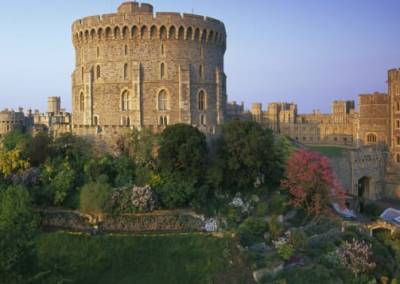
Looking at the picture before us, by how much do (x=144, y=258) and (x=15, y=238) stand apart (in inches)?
283

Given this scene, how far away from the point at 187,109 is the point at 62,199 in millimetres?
16524

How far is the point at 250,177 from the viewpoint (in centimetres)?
3419

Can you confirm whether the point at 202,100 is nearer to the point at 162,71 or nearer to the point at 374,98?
the point at 162,71

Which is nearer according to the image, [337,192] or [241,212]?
[241,212]

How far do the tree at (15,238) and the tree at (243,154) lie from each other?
1389 cm

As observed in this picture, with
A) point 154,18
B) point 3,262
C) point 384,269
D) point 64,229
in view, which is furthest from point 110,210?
point 154,18

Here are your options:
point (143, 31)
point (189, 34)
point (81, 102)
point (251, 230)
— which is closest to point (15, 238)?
point (251, 230)

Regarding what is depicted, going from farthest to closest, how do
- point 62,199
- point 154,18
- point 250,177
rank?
point 154,18, point 250,177, point 62,199

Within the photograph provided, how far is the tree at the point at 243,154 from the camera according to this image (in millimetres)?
33531

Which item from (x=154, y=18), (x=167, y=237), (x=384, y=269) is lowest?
(x=384, y=269)

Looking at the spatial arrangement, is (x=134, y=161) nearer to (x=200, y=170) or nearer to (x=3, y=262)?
(x=200, y=170)

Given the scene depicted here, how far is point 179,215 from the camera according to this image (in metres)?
30.4

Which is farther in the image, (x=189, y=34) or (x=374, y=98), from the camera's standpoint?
(x=374, y=98)

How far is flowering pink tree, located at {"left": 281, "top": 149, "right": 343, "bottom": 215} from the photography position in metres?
34.3
